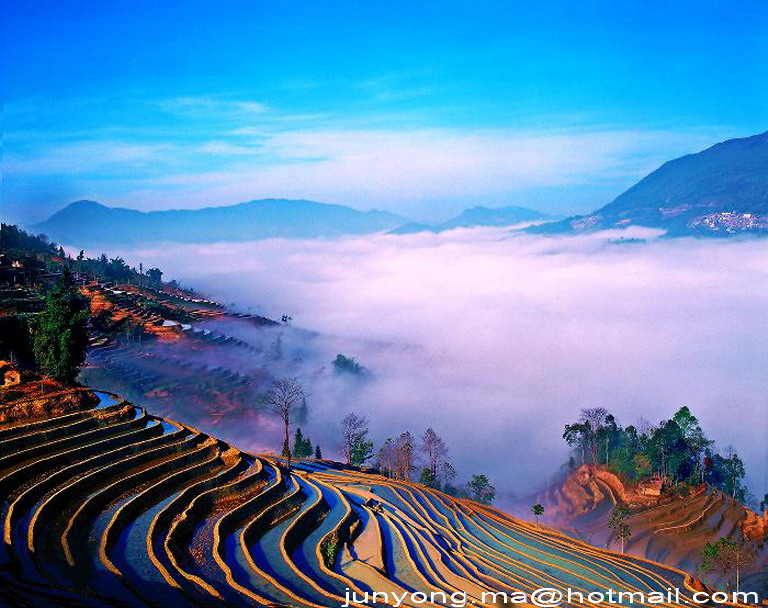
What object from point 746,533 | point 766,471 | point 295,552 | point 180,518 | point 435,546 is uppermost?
point 180,518

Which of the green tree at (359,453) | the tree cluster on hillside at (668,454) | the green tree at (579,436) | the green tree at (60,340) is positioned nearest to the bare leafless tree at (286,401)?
the green tree at (359,453)

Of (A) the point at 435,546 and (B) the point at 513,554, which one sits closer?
(A) the point at 435,546

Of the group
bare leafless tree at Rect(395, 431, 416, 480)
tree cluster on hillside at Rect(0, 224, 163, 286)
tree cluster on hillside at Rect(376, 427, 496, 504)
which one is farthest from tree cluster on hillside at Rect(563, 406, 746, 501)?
tree cluster on hillside at Rect(0, 224, 163, 286)

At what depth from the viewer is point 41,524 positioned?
2131 cm

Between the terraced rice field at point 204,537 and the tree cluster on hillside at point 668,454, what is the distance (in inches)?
1291

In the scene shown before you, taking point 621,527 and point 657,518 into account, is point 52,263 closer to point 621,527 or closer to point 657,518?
point 621,527

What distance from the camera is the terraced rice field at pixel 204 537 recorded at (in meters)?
19.2

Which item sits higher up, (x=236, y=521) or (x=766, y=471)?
(x=236, y=521)

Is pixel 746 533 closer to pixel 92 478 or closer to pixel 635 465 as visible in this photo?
pixel 635 465

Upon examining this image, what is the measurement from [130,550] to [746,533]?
52940 mm

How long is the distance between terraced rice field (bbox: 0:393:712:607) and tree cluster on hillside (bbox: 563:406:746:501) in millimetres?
32801

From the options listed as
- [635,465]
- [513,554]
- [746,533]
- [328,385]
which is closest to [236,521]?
[513,554]

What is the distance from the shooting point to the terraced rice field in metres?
19.2

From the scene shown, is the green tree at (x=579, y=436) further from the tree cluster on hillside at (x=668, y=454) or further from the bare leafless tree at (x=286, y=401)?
the bare leafless tree at (x=286, y=401)
